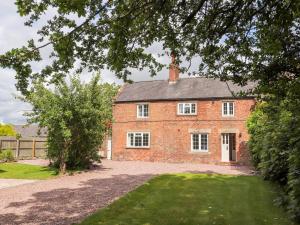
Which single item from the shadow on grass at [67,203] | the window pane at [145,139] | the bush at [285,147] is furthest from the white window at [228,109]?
the shadow on grass at [67,203]

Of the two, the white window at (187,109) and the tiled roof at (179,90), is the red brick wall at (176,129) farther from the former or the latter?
the tiled roof at (179,90)

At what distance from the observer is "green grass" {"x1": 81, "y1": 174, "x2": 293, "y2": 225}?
30.9ft

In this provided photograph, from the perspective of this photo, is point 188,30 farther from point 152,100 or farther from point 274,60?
point 152,100

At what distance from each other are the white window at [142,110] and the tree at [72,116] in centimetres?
1111

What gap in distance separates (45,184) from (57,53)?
11.6 m

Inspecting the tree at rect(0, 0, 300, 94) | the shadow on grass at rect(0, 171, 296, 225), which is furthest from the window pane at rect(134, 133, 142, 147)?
the tree at rect(0, 0, 300, 94)

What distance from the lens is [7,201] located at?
12156 mm

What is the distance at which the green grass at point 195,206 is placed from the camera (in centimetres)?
943

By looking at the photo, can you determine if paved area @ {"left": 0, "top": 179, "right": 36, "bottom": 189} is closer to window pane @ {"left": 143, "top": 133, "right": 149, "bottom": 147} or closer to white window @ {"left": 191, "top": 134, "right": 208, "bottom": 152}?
window pane @ {"left": 143, "top": 133, "right": 149, "bottom": 147}

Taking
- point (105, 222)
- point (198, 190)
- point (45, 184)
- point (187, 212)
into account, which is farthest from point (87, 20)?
point (45, 184)

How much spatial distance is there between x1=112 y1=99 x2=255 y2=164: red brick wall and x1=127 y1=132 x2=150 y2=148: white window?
40cm

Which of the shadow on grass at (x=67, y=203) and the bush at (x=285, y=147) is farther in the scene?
the shadow on grass at (x=67, y=203)

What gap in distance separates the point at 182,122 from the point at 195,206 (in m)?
21.7

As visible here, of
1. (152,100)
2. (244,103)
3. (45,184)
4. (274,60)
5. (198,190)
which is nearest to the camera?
(274,60)
